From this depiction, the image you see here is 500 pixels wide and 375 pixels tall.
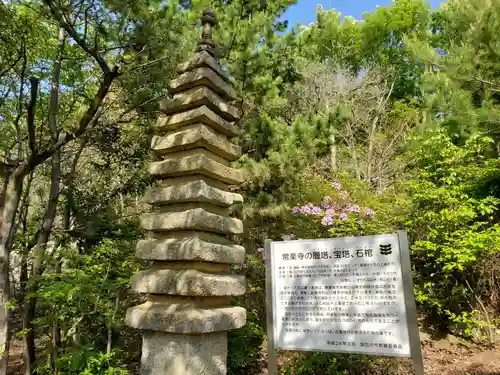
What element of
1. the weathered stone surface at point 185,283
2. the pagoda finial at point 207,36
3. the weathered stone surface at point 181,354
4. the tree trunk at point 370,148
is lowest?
the weathered stone surface at point 181,354

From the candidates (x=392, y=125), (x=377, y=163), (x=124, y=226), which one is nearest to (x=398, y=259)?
(x=124, y=226)

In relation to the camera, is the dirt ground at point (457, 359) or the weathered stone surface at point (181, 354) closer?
the weathered stone surface at point (181, 354)

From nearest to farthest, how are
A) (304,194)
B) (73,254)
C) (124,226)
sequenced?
(73,254), (124,226), (304,194)

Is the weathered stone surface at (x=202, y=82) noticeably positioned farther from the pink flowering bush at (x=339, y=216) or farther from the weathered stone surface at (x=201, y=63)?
the pink flowering bush at (x=339, y=216)

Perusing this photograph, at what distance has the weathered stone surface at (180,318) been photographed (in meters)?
2.57

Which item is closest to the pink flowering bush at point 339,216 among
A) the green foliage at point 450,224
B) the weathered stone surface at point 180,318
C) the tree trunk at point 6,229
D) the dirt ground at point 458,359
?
the green foliage at point 450,224

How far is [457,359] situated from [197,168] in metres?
5.32

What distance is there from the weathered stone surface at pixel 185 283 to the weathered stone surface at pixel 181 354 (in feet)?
1.07

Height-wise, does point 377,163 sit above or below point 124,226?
above

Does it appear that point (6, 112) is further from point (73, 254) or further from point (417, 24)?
point (417, 24)

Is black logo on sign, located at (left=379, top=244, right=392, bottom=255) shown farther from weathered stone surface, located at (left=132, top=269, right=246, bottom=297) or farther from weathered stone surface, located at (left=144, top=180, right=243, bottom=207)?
weathered stone surface, located at (left=144, top=180, right=243, bottom=207)

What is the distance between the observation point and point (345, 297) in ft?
8.80

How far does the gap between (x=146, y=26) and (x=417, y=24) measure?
16.0m

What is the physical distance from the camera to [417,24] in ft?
54.2
